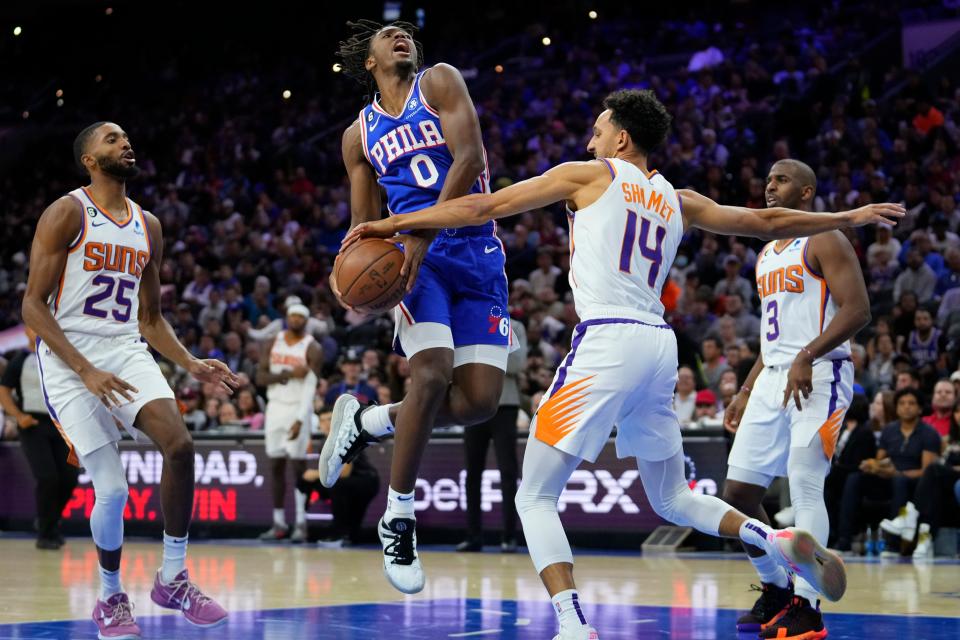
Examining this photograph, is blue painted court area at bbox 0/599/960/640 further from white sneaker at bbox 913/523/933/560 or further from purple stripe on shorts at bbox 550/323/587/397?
white sneaker at bbox 913/523/933/560

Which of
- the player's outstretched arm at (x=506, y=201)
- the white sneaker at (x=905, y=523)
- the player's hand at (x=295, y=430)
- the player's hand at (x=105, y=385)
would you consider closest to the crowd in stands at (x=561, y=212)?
the white sneaker at (x=905, y=523)

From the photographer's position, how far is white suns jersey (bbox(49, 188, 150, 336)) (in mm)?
5898

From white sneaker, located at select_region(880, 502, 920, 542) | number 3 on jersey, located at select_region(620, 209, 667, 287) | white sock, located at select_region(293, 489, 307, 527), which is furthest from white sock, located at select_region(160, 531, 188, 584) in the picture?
white sneaker, located at select_region(880, 502, 920, 542)

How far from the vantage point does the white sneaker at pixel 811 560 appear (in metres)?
4.80

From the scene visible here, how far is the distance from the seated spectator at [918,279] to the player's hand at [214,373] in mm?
8466

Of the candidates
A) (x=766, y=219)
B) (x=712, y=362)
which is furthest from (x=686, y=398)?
(x=766, y=219)

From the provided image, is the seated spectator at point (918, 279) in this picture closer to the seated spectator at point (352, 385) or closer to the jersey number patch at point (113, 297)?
the seated spectator at point (352, 385)

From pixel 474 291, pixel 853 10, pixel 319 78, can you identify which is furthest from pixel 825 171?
pixel 319 78

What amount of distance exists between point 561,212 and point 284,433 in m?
6.58

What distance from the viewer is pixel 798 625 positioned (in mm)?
5652

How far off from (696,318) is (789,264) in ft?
22.9

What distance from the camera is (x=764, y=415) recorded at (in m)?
6.16

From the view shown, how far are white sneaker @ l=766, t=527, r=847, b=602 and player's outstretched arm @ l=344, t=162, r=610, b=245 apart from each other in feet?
4.99

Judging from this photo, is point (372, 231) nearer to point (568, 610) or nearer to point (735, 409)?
point (568, 610)
